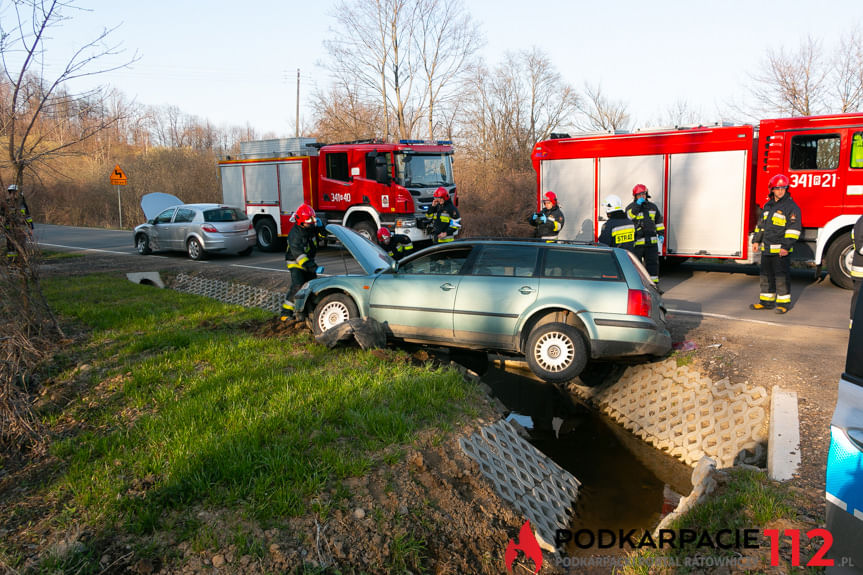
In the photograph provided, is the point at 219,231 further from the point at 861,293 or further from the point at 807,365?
the point at 861,293

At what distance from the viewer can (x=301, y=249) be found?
8.50m

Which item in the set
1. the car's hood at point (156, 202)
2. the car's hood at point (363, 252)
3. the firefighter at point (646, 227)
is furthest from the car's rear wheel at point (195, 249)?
the firefighter at point (646, 227)

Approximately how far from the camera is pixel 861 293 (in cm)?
247

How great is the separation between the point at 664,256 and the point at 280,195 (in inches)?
418

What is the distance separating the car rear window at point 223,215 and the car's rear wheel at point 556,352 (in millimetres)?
12344

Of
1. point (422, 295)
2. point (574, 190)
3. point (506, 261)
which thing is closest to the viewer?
point (506, 261)

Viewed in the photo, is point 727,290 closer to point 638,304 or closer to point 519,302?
point 638,304

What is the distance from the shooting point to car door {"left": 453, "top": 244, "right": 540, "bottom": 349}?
6516 mm

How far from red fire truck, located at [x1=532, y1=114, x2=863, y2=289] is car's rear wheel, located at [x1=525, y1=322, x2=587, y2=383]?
261 inches

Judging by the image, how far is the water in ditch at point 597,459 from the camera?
16.3 ft

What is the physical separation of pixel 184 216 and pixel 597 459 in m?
14.2

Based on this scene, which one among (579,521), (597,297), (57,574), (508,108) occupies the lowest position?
(579,521)

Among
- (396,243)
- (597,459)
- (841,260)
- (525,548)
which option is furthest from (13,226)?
(841,260)

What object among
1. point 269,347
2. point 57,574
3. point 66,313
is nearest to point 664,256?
point 269,347
